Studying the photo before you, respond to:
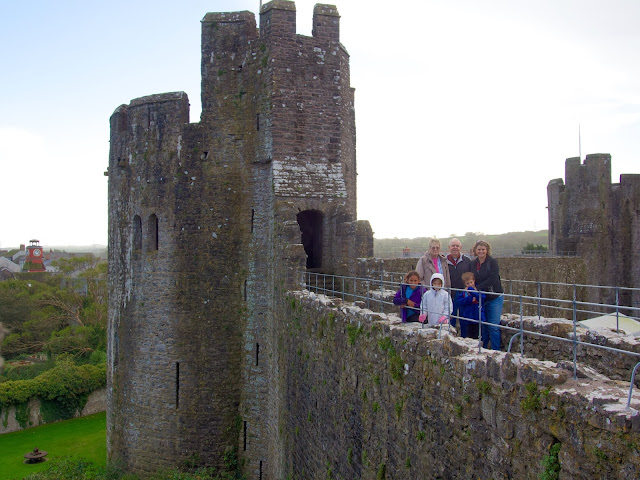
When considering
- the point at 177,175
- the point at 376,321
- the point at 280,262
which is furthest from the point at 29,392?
the point at 376,321

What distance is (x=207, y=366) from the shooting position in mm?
14375

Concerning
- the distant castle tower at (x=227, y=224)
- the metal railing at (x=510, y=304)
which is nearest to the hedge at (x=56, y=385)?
the distant castle tower at (x=227, y=224)

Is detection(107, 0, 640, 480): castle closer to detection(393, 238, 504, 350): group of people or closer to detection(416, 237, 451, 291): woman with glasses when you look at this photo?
detection(416, 237, 451, 291): woman with glasses

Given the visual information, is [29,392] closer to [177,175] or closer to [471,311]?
[177,175]

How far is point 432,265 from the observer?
7980mm

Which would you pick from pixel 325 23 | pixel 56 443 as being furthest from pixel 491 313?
pixel 56 443

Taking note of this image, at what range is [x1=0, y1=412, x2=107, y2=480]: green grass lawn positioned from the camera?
75.2 feet

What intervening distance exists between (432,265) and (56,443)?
24655 mm

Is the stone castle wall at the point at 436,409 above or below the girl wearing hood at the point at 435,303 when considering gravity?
below

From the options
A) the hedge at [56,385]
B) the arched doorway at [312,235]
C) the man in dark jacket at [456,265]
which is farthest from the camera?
the hedge at [56,385]

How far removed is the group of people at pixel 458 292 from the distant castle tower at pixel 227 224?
569 centimetres

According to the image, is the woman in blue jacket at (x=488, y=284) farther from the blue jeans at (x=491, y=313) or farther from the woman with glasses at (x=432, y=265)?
the woman with glasses at (x=432, y=265)

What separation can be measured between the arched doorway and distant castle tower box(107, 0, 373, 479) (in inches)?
15.8

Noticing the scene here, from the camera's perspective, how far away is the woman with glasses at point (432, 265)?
791 centimetres
